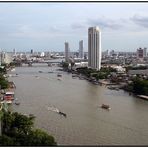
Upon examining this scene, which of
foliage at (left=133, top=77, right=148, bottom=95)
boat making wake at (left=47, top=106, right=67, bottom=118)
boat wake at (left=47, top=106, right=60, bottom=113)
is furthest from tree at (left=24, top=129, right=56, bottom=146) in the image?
foliage at (left=133, top=77, right=148, bottom=95)

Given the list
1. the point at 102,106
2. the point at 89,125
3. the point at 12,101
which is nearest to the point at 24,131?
the point at 89,125

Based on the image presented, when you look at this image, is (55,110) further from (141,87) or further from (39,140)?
(141,87)

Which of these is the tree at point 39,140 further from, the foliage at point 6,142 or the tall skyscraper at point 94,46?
the tall skyscraper at point 94,46

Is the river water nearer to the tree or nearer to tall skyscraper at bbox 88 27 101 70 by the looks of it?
the tree

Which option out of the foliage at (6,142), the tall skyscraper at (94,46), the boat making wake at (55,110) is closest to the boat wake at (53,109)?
the boat making wake at (55,110)

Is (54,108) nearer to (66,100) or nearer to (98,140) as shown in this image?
(66,100)

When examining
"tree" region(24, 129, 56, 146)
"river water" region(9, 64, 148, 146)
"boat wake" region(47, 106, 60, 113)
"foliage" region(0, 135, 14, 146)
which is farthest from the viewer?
"boat wake" region(47, 106, 60, 113)

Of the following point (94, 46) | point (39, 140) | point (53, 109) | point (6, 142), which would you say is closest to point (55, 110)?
point (53, 109)
